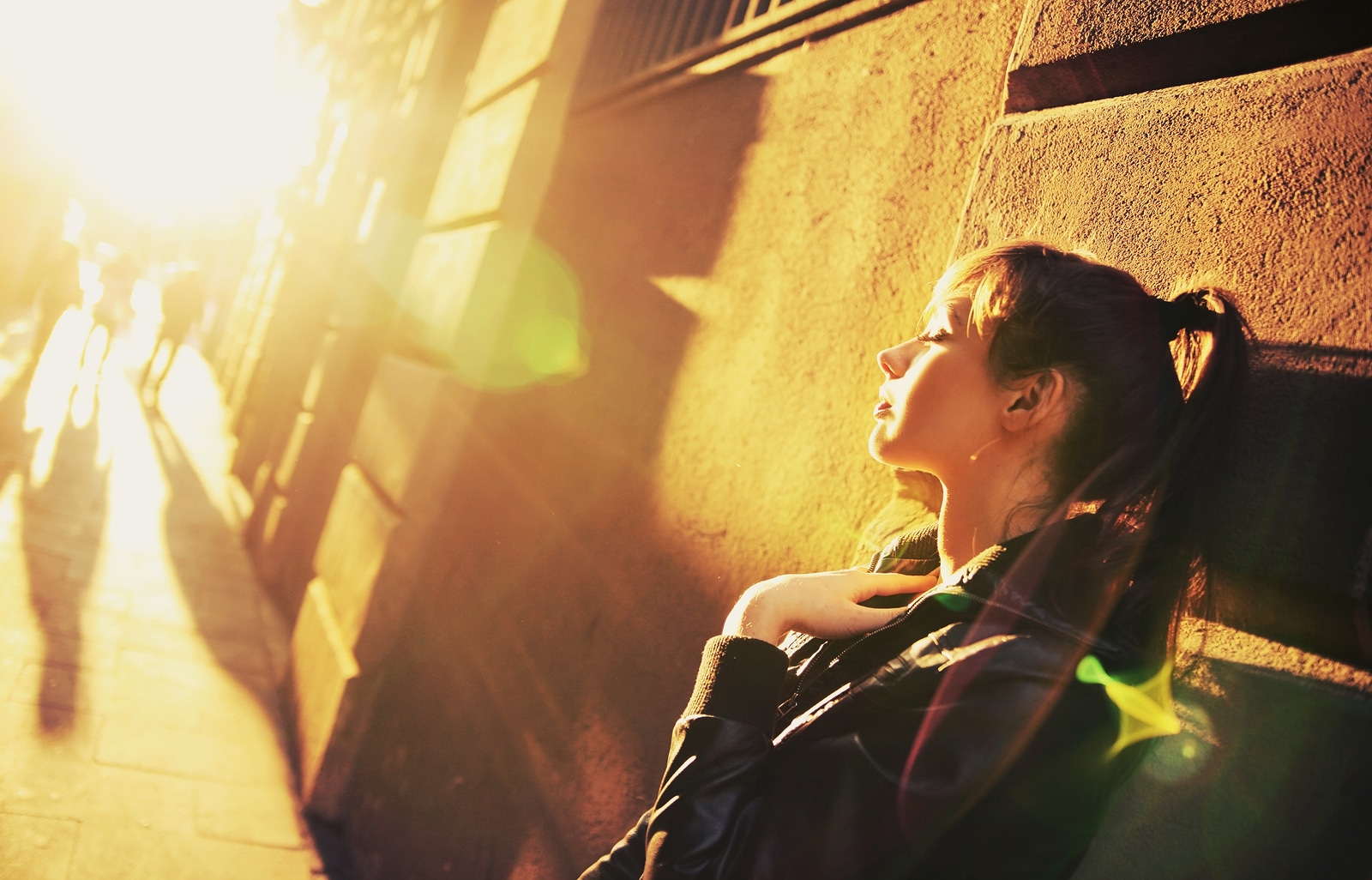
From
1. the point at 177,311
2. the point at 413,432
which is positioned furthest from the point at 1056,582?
the point at 177,311

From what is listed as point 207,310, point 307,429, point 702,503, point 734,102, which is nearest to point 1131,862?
point 702,503

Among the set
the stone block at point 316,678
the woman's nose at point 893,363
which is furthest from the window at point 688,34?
the stone block at point 316,678

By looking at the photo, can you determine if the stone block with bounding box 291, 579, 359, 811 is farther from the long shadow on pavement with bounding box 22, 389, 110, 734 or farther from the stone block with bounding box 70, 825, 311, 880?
the long shadow on pavement with bounding box 22, 389, 110, 734

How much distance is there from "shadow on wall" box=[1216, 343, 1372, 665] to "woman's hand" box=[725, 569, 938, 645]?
1.55 feet

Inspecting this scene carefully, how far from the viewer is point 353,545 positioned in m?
4.06

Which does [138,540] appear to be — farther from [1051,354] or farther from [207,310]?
[207,310]

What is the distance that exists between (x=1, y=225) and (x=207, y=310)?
480 inches


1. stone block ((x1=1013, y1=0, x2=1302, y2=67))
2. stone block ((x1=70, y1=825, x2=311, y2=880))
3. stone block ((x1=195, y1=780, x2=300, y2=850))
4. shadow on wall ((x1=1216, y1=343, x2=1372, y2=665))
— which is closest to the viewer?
shadow on wall ((x1=1216, y1=343, x2=1372, y2=665))

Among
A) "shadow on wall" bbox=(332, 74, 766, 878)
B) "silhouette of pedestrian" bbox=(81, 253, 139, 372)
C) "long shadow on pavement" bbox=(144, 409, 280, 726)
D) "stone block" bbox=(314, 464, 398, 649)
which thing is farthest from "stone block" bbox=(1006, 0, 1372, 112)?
"silhouette of pedestrian" bbox=(81, 253, 139, 372)

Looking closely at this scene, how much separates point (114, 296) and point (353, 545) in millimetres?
7235

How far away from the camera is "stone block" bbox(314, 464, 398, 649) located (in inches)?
144

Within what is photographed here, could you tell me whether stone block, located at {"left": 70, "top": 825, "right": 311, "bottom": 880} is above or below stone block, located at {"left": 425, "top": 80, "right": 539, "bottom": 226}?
below

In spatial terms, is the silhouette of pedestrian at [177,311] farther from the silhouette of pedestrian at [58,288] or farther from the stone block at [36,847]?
the stone block at [36,847]

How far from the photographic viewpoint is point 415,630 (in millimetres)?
3531
